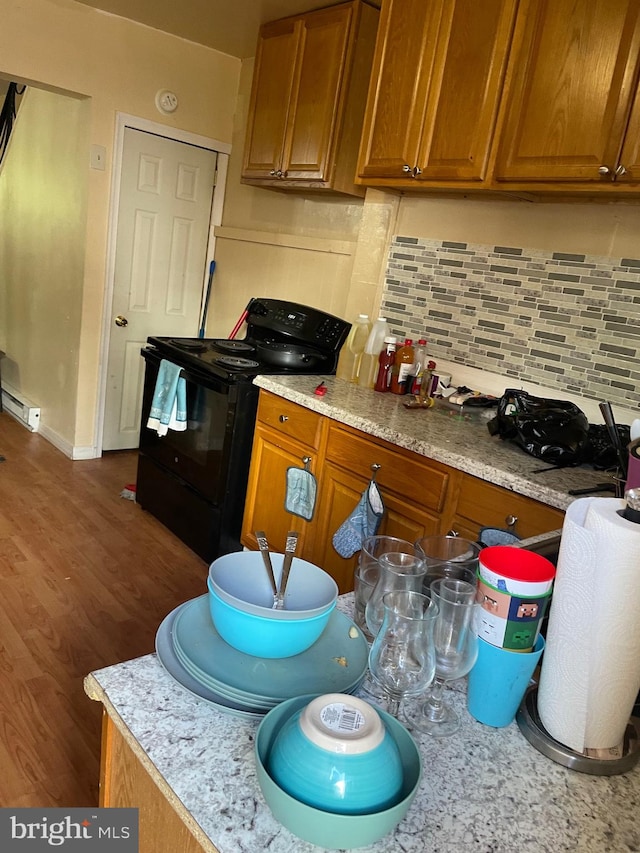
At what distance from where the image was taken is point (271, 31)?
126 inches

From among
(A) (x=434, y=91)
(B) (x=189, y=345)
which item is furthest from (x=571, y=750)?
(B) (x=189, y=345)

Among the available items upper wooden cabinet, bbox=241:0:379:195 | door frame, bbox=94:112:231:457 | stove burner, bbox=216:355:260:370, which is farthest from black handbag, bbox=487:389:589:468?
door frame, bbox=94:112:231:457

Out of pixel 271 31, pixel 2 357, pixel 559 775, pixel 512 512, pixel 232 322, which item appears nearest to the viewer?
pixel 559 775

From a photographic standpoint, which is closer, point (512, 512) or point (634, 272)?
point (512, 512)

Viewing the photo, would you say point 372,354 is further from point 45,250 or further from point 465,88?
point 45,250

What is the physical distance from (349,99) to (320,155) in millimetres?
267

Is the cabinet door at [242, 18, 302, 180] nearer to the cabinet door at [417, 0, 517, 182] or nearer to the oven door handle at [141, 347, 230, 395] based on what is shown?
the cabinet door at [417, 0, 517, 182]

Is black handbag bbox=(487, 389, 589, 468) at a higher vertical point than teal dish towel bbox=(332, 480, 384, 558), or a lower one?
higher

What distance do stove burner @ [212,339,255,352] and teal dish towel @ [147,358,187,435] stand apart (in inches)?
12.3

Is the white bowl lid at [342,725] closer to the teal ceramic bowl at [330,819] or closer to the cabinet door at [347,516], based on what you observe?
the teal ceramic bowl at [330,819]

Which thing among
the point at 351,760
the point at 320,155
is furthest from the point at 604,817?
the point at 320,155

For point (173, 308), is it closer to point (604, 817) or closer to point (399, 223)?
point (399, 223)

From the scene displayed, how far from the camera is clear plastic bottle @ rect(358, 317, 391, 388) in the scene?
9.06 feet

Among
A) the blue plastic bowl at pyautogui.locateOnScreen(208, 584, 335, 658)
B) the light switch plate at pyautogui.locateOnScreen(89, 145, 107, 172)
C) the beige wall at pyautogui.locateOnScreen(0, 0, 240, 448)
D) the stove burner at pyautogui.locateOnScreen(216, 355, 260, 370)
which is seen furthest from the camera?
the light switch plate at pyautogui.locateOnScreen(89, 145, 107, 172)
